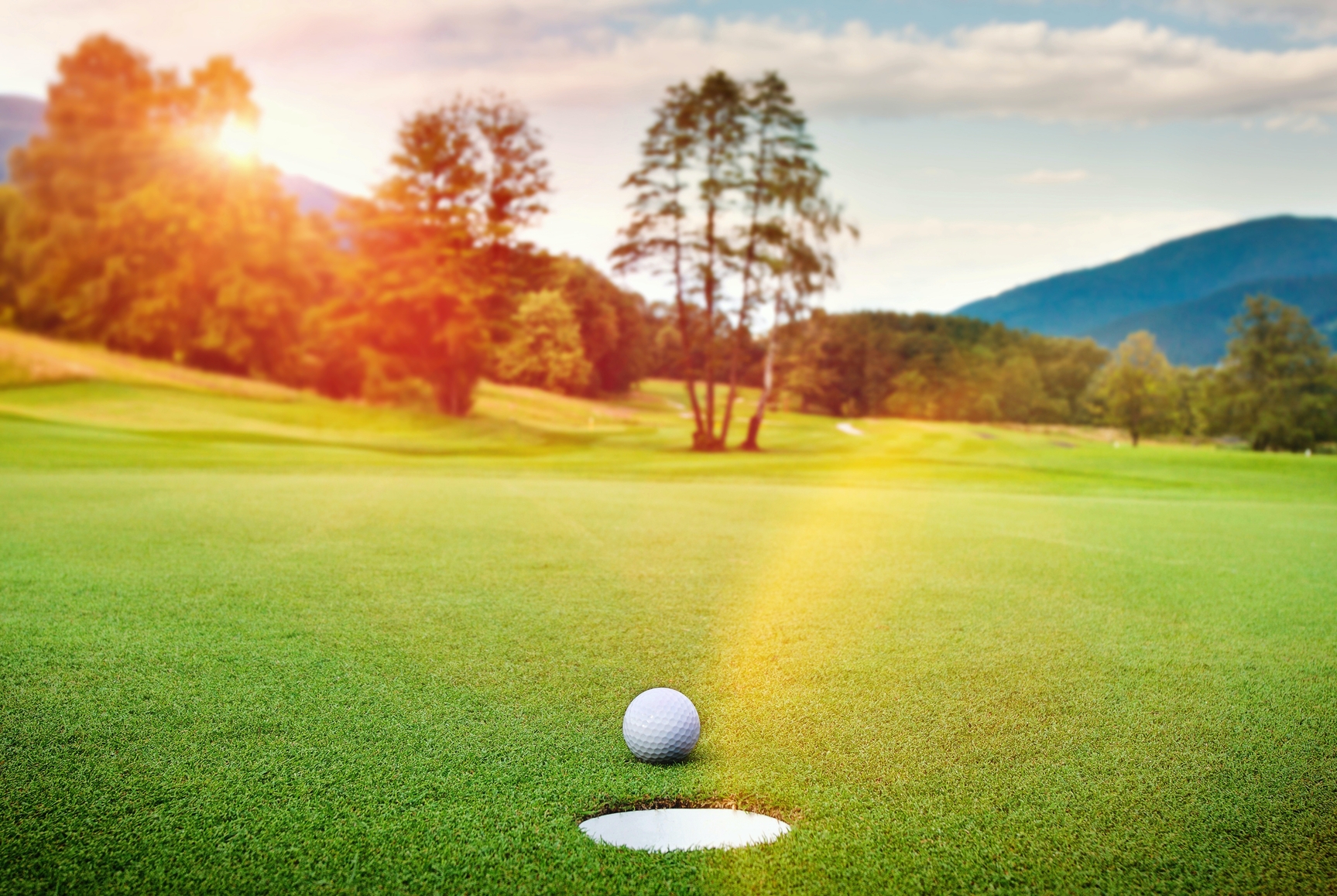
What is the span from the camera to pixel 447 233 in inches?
1197

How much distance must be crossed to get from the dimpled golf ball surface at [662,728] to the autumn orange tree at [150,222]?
107 feet

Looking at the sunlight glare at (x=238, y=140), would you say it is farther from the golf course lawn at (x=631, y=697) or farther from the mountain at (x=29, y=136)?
the golf course lawn at (x=631, y=697)

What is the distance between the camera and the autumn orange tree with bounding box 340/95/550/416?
30.3 metres

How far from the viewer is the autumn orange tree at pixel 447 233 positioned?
30.3 m

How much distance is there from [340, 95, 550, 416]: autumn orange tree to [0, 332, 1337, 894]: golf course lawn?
23.3 metres

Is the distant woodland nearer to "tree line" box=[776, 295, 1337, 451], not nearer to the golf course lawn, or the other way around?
"tree line" box=[776, 295, 1337, 451]

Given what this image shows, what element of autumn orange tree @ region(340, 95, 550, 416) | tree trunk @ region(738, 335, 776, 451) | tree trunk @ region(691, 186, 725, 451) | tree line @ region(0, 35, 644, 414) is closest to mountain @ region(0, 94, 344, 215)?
tree line @ region(0, 35, 644, 414)

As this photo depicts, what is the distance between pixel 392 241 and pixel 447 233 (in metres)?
2.65

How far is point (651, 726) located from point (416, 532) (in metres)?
4.93

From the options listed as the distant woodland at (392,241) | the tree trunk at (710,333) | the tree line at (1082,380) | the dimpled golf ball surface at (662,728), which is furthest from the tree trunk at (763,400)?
the dimpled golf ball surface at (662,728)

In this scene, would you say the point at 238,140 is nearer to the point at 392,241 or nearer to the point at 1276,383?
the point at 392,241

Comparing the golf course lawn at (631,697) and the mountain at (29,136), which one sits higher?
the mountain at (29,136)

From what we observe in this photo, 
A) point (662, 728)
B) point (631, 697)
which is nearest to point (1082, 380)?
point (631, 697)

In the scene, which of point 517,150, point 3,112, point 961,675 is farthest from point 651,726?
point 3,112
